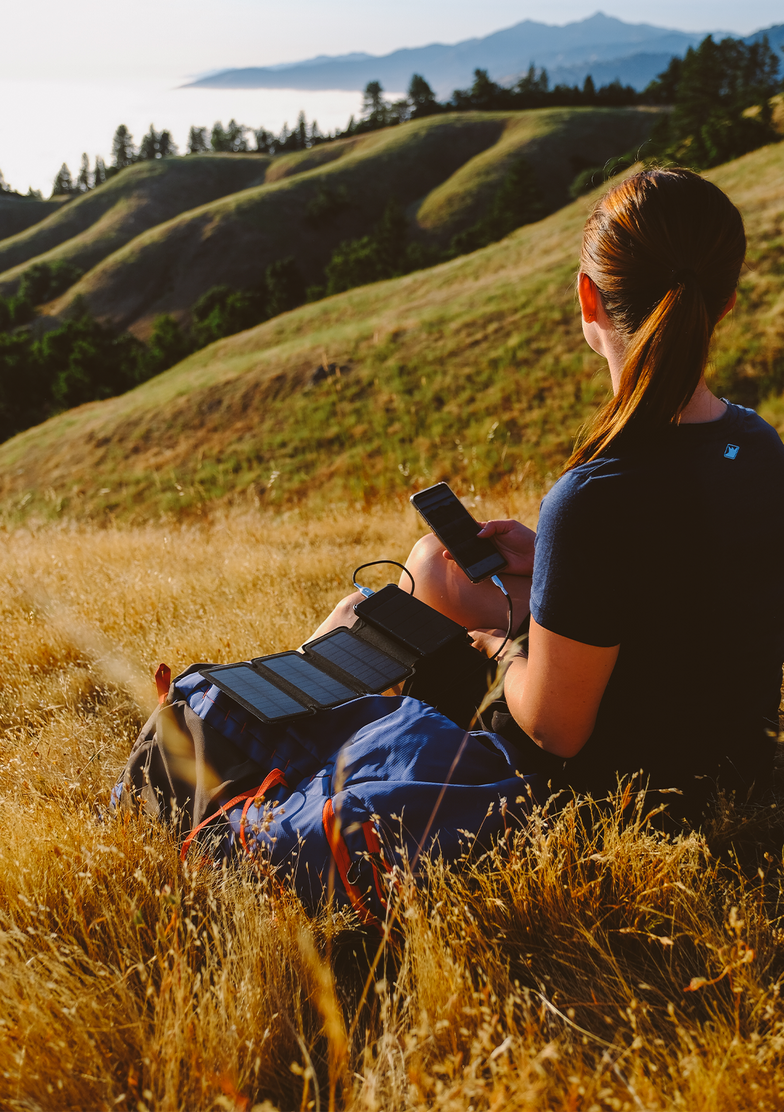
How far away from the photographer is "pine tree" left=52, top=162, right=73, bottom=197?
110750 mm

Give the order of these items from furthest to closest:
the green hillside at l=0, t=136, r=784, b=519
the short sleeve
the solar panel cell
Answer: the green hillside at l=0, t=136, r=784, b=519 → the solar panel cell → the short sleeve

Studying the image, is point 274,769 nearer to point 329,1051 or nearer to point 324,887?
point 324,887

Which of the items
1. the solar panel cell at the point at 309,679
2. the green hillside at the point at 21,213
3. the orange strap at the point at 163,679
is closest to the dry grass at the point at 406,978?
the orange strap at the point at 163,679

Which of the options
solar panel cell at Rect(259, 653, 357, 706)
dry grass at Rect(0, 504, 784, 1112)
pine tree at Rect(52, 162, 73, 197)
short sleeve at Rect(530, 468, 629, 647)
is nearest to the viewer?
dry grass at Rect(0, 504, 784, 1112)

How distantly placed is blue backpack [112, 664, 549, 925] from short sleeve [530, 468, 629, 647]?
0.43 m

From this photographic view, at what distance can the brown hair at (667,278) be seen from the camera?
142 centimetres

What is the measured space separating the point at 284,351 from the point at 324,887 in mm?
22361

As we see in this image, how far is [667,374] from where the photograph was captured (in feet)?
4.67

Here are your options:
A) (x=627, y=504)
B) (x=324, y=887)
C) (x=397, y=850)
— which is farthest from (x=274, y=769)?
(x=627, y=504)

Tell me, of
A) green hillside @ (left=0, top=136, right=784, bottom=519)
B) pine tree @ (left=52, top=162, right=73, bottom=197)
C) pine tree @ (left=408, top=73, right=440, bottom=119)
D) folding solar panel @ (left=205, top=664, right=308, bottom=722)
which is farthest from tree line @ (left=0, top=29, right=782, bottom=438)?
pine tree @ (left=52, top=162, right=73, bottom=197)

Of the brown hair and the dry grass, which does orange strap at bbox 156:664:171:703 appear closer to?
the dry grass

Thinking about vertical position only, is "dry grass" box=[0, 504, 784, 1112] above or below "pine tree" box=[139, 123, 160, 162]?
below

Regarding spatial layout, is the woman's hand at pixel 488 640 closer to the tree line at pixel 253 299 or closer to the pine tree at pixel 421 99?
the tree line at pixel 253 299

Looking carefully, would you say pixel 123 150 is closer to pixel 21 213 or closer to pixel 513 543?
pixel 21 213
